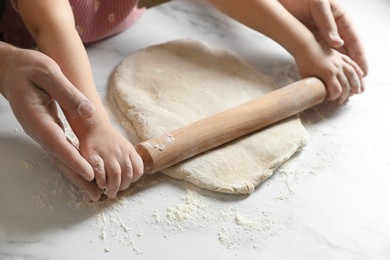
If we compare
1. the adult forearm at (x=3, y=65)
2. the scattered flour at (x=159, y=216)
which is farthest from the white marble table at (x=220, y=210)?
the adult forearm at (x=3, y=65)

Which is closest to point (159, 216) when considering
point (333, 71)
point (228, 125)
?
point (228, 125)

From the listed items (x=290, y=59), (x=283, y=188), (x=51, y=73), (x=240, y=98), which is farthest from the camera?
(x=290, y=59)

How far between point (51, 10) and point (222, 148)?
0.34 metres

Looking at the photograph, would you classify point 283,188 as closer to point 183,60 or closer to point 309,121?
point 309,121

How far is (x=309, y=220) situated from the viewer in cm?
90

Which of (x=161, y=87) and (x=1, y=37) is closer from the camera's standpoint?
(x=161, y=87)

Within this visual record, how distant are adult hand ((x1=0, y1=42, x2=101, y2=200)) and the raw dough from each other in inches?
5.7

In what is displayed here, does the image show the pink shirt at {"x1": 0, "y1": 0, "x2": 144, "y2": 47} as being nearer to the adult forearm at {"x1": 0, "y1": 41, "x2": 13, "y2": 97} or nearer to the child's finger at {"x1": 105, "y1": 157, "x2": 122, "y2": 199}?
the adult forearm at {"x1": 0, "y1": 41, "x2": 13, "y2": 97}

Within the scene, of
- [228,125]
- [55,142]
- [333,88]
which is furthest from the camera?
[333,88]

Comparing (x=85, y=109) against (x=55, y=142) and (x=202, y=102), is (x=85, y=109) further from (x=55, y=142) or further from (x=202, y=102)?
(x=202, y=102)

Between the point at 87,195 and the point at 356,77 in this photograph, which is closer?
the point at 87,195

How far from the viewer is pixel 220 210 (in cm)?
89

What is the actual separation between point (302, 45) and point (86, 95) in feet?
1.39

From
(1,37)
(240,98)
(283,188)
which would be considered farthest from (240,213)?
(1,37)
